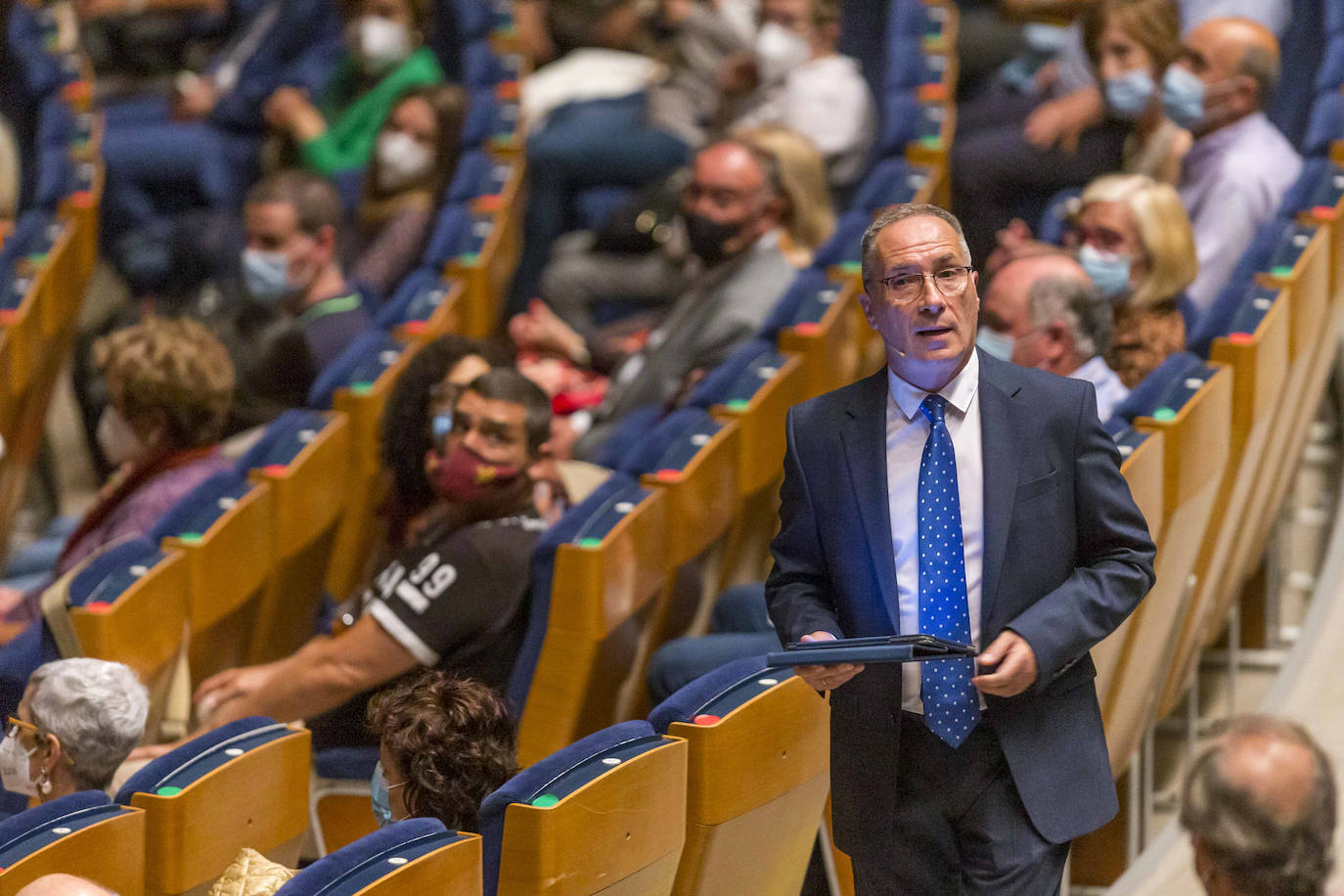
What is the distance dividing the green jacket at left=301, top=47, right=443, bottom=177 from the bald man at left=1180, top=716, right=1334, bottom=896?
1576 millimetres

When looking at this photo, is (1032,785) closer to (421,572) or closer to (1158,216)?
(421,572)

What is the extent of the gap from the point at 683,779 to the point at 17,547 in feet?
3.64

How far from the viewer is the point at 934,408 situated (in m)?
0.74

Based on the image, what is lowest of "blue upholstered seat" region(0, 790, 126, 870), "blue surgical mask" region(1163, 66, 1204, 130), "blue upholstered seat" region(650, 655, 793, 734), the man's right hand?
"blue upholstered seat" region(650, 655, 793, 734)

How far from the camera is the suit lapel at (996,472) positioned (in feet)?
2.38

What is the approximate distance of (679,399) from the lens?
1448 mm

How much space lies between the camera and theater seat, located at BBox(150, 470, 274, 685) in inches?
47.8

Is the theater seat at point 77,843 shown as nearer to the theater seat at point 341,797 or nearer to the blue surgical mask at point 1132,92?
the theater seat at point 341,797

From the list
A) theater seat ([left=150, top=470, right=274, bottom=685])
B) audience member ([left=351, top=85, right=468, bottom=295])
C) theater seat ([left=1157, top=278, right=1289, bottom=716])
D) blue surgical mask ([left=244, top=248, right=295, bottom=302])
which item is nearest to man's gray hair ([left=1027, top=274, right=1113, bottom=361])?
theater seat ([left=1157, top=278, right=1289, bottom=716])

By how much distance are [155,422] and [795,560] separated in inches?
27.3

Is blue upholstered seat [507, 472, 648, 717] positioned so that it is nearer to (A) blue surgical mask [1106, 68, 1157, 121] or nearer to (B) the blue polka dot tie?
(B) the blue polka dot tie

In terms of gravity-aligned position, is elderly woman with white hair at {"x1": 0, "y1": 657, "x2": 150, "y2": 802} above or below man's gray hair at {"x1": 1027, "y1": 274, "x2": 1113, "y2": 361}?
below

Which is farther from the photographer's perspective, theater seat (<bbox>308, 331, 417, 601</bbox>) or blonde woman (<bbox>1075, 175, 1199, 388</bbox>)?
theater seat (<bbox>308, 331, 417, 601</bbox>)

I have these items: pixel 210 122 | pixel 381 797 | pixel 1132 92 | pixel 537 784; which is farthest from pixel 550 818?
pixel 210 122
